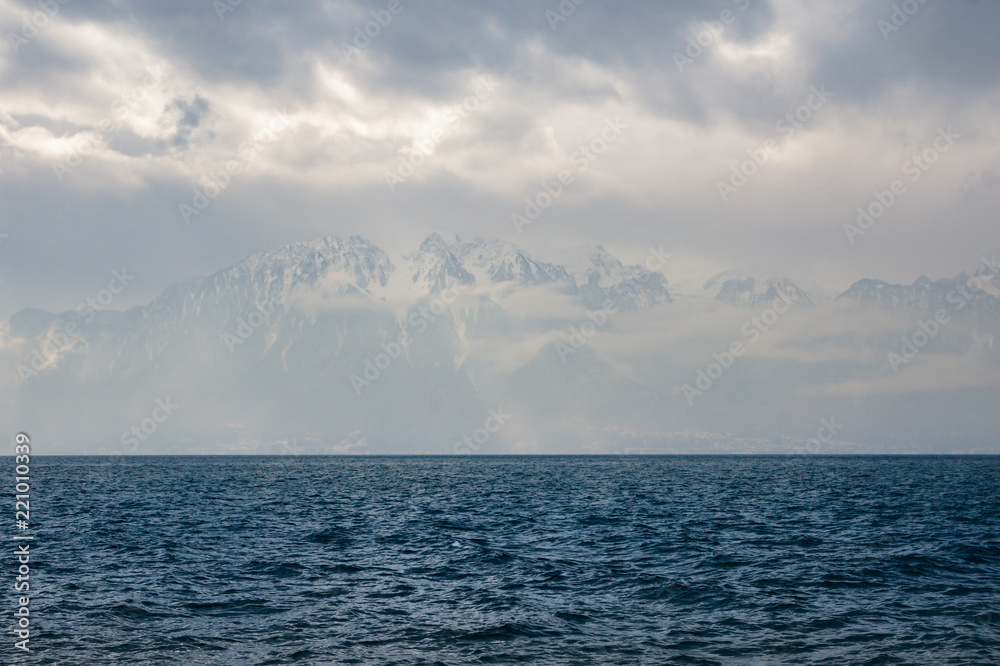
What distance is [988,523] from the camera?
52281mm

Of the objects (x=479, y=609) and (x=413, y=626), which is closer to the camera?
(x=413, y=626)

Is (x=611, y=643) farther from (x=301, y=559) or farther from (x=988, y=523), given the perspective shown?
(x=988, y=523)

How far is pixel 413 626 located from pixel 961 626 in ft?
62.1

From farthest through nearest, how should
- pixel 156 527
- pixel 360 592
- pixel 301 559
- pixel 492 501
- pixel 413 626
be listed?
pixel 492 501 → pixel 156 527 → pixel 301 559 → pixel 360 592 → pixel 413 626

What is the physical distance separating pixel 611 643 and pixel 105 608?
61.9 feet

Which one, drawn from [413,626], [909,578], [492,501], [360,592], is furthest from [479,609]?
[492,501]

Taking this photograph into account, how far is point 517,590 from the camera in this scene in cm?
3027

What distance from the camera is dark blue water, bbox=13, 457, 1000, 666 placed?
22.3 m

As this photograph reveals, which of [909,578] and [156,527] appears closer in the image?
[909,578]

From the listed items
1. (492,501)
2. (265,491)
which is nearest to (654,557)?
(492,501)

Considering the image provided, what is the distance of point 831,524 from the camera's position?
5253cm

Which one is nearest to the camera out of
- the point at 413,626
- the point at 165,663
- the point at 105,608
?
the point at 165,663

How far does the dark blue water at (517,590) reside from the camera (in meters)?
22.3

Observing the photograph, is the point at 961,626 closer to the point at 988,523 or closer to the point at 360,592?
the point at 360,592
